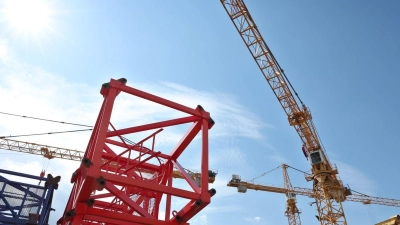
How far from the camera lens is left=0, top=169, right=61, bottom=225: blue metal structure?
10.4 m

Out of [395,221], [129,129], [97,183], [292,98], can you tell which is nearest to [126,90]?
[129,129]

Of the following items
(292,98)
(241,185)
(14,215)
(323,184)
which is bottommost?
(14,215)

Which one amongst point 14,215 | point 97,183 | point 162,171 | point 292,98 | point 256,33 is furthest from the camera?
point 292,98

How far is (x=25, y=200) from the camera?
11062 millimetres

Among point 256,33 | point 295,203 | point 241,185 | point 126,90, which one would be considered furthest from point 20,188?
point 295,203

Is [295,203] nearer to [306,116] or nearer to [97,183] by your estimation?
[306,116]

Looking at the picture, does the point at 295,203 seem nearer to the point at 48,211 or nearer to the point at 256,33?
the point at 256,33

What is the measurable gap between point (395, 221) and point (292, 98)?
28140 millimetres

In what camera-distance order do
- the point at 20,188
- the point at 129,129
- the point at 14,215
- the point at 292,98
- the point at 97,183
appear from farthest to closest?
the point at 292,98 → the point at 129,129 → the point at 20,188 → the point at 14,215 → the point at 97,183

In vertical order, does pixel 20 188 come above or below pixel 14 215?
above

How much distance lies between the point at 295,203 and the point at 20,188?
61911 mm

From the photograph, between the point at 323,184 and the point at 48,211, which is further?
the point at 323,184

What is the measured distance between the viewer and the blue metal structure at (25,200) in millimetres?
10434

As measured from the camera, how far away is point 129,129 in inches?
480
